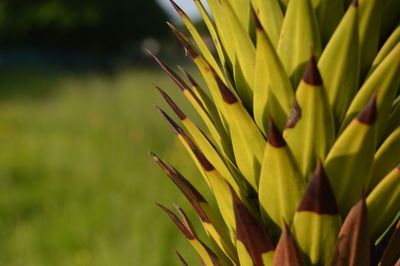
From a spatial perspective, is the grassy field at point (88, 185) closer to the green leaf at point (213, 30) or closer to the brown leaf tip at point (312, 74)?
the green leaf at point (213, 30)

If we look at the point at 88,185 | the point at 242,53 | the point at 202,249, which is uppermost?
the point at 242,53

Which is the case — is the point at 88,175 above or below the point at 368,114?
below

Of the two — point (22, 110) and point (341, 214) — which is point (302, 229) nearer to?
point (341, 214)

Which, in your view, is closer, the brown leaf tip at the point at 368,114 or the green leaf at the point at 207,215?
the brown leaf tip at the point at 368,114

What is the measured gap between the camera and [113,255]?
142 inches

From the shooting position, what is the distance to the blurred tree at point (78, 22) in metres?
22.0

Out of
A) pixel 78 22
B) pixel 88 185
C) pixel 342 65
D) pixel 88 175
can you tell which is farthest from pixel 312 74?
pixel 78 22

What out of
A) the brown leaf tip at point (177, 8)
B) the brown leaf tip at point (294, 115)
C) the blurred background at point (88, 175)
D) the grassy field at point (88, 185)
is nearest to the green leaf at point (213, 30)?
the brown leaf tip at point (177, 8)

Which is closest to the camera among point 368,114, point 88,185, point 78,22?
point 368,114

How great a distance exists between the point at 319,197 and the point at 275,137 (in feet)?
0.18

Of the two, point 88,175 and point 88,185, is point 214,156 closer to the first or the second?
point 88,185

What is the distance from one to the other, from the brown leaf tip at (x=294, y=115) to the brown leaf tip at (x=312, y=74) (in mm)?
22

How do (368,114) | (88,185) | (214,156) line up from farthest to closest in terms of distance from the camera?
(88,185)
(214,156)
(368,114)

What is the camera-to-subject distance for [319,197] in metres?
0.45
